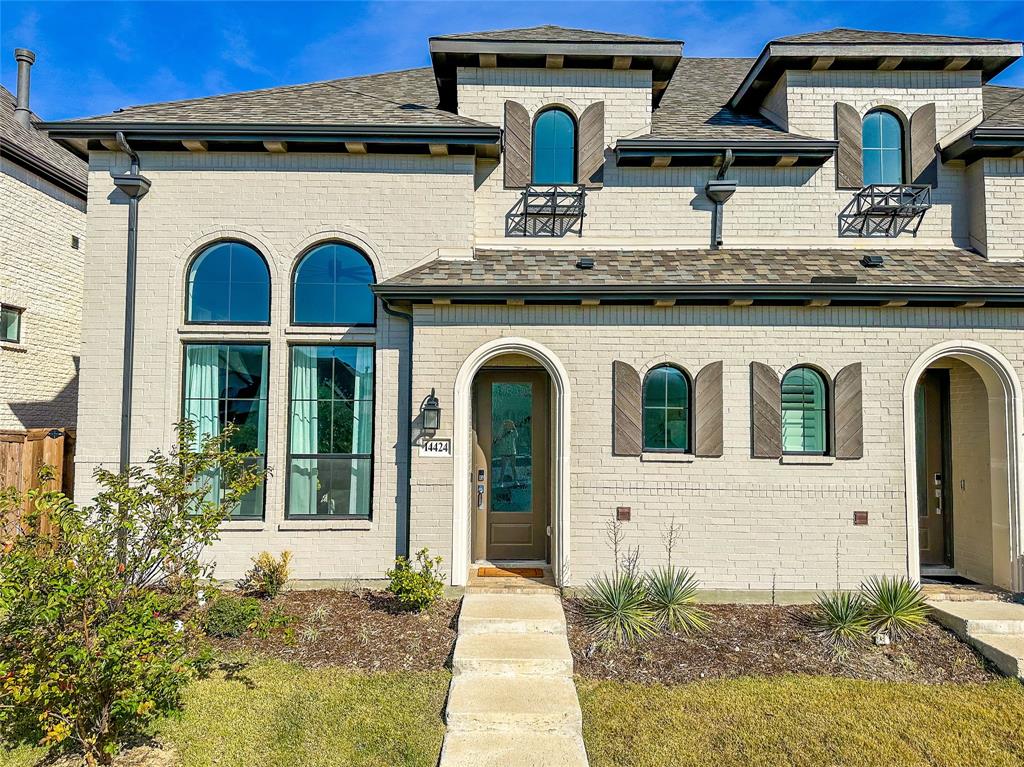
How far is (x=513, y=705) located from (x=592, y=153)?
720 centimetres

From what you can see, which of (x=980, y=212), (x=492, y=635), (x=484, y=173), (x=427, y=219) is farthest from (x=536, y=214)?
(x=980, y=212)

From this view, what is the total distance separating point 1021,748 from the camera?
4902 millimetres

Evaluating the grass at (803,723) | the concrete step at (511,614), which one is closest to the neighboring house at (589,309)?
the concrete step at (511,614)

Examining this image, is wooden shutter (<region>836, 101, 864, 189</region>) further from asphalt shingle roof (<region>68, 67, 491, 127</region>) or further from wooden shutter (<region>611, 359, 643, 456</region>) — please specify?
asphalt shingle roof (<region>68, 67, 491, 127</region>)

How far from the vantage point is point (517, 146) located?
9102mm

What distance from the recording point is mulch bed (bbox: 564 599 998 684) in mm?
6074

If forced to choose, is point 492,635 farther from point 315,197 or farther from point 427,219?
point 315,197

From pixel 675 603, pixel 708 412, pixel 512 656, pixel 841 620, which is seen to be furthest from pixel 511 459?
pixel 841 620

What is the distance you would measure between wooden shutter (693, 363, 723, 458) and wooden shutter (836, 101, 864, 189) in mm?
3603

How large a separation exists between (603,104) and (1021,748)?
8.50 metres

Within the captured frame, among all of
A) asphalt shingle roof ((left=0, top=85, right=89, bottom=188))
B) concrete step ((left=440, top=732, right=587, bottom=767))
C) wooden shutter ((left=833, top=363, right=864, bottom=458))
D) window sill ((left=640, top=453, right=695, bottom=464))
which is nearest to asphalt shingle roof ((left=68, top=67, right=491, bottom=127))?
asphalt shingle roof ((left=0, top=85, right=89, bottom=188))

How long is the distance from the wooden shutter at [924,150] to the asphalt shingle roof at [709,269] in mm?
1112

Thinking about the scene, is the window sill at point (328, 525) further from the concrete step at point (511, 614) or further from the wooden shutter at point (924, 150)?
the wooden shutter at point (924, 150)

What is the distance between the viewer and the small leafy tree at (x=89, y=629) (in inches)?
163
